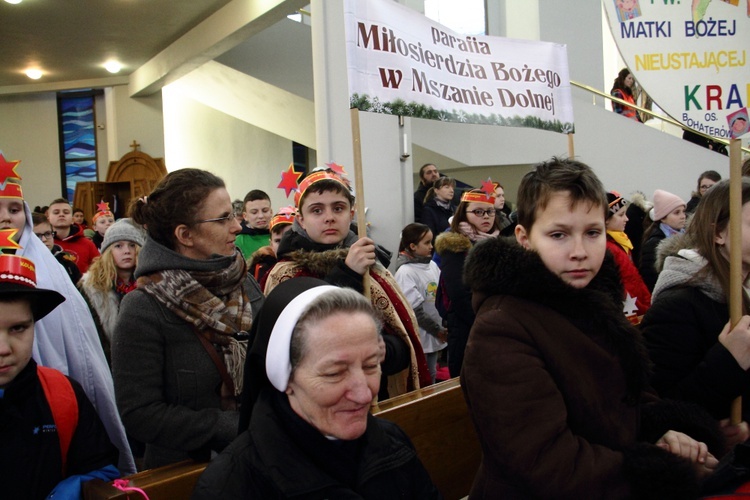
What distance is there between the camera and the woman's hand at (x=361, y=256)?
2547mm

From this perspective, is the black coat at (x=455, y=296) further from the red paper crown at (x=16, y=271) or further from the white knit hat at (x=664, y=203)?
the red paper crown at (x=16, y=271)

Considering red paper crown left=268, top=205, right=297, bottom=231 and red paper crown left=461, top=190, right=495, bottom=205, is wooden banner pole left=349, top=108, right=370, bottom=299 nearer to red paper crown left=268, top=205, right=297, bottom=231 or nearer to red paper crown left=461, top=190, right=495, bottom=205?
red paper crown left=268, top=205, right=297, bottom=231

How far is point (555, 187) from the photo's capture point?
1796 millimetres

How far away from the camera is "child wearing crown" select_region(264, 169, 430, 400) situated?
275cm

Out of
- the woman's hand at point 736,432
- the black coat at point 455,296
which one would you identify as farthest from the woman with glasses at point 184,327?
the black coat at point 455,296

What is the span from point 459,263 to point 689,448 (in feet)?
9.74

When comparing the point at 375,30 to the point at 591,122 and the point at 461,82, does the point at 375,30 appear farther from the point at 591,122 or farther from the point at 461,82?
the point at 591,122

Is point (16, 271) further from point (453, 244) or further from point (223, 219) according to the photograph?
point (453, 244)

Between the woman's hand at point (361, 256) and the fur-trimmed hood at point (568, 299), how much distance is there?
34.4 inches

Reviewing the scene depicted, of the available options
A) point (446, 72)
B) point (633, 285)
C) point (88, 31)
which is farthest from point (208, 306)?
point (88, 31)

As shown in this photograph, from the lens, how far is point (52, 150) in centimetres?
1684

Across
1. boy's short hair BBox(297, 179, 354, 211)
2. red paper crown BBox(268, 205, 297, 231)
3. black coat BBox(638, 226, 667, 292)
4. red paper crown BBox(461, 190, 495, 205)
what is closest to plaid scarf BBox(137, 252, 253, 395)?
boy's short hair BBox(297, 179, 354, 211)

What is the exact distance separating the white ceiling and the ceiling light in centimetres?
15

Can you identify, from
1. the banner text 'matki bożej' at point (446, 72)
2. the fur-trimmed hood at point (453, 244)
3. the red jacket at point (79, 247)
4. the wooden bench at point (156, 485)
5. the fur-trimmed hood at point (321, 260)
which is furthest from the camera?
the red jacket at point (79, 247)
